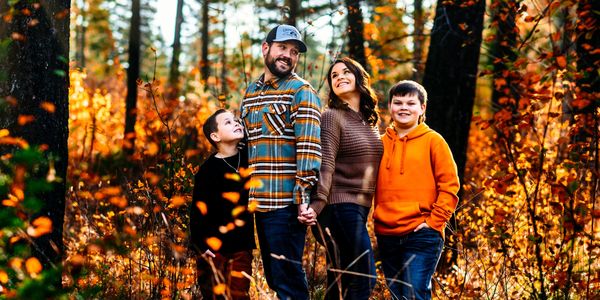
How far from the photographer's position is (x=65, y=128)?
4.30 meters

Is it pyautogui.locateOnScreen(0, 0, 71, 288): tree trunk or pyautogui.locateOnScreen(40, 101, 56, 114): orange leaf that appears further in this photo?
pyautogui.locateOnScreen(0, 0, 71, 288): tree trunk

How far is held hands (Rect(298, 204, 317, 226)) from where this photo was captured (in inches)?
148

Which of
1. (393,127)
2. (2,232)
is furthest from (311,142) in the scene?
(2,232)

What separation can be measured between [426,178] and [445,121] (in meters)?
2.49

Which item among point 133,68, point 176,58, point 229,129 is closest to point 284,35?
point 229,129

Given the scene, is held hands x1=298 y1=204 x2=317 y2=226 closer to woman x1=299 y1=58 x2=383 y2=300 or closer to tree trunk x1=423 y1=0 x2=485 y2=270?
woman x1=299 y1=58 x2=383 y2=300

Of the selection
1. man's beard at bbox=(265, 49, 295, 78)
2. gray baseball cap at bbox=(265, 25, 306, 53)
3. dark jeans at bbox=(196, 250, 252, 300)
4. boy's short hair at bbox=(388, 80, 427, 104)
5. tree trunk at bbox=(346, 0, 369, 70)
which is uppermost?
tree trunk at bbox=(346, 0, 369, 70)

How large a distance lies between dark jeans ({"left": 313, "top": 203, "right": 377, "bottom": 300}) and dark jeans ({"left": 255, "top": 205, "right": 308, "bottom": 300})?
0.60ft

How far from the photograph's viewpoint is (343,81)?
13.5 ft

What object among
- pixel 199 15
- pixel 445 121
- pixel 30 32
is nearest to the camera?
pixel 30 32

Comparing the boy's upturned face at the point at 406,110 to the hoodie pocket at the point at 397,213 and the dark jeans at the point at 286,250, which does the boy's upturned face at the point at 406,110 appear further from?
the dark jeans at the point at 286,250

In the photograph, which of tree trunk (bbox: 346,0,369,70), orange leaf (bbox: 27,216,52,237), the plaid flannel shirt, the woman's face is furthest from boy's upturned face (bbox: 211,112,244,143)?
tree trunk (bbox: 346,0,369,70)

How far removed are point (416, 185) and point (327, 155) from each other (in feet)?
1.87

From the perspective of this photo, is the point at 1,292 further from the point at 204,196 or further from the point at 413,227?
the point at 413,227
